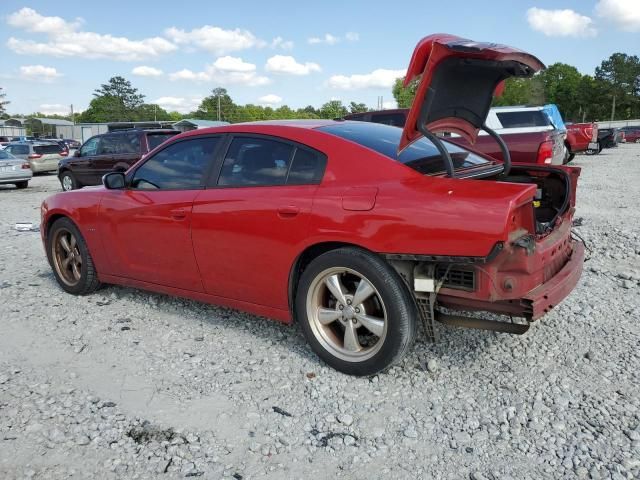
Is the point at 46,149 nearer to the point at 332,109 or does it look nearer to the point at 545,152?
the point at 545,152

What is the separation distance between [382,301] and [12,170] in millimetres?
17180

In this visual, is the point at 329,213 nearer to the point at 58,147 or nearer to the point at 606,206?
the point at 606,206

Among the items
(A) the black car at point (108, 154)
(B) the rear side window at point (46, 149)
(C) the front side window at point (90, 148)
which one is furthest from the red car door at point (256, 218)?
(B) the rear side window at point (46, 149)

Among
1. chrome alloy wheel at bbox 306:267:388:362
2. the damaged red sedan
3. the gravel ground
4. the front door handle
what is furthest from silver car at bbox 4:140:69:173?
chrome alloy wheel at bbox 306:267:388:362

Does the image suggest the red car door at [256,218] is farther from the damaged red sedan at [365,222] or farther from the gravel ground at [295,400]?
the gravel ground at [295,400]

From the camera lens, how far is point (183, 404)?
3.11m

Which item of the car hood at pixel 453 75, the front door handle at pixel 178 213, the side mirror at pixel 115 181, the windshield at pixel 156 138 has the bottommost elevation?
the front door handle at pixel 178 213

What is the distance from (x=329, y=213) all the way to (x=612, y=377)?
197cm

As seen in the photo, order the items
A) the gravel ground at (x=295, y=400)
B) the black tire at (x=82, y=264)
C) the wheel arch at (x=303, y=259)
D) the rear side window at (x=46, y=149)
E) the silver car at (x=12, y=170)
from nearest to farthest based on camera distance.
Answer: the gravel ground at (x=295, y=400) → the wheel arch at (x=303, y=259) → the black tire at (x=82, y=264) → the silver car at (x=12, y=170) → the rear side window at (x=46, y=149)

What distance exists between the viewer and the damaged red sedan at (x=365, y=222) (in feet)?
9.53

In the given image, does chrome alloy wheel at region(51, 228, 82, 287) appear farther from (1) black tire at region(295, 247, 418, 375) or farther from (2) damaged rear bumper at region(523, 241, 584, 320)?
(2) damaged rear bumper at region(523, 241, 584, 320)

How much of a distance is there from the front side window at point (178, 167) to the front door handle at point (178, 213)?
0.19 m

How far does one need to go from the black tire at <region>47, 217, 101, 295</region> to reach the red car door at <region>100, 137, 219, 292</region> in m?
0.39

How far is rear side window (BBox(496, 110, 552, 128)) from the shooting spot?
41.6 ft
